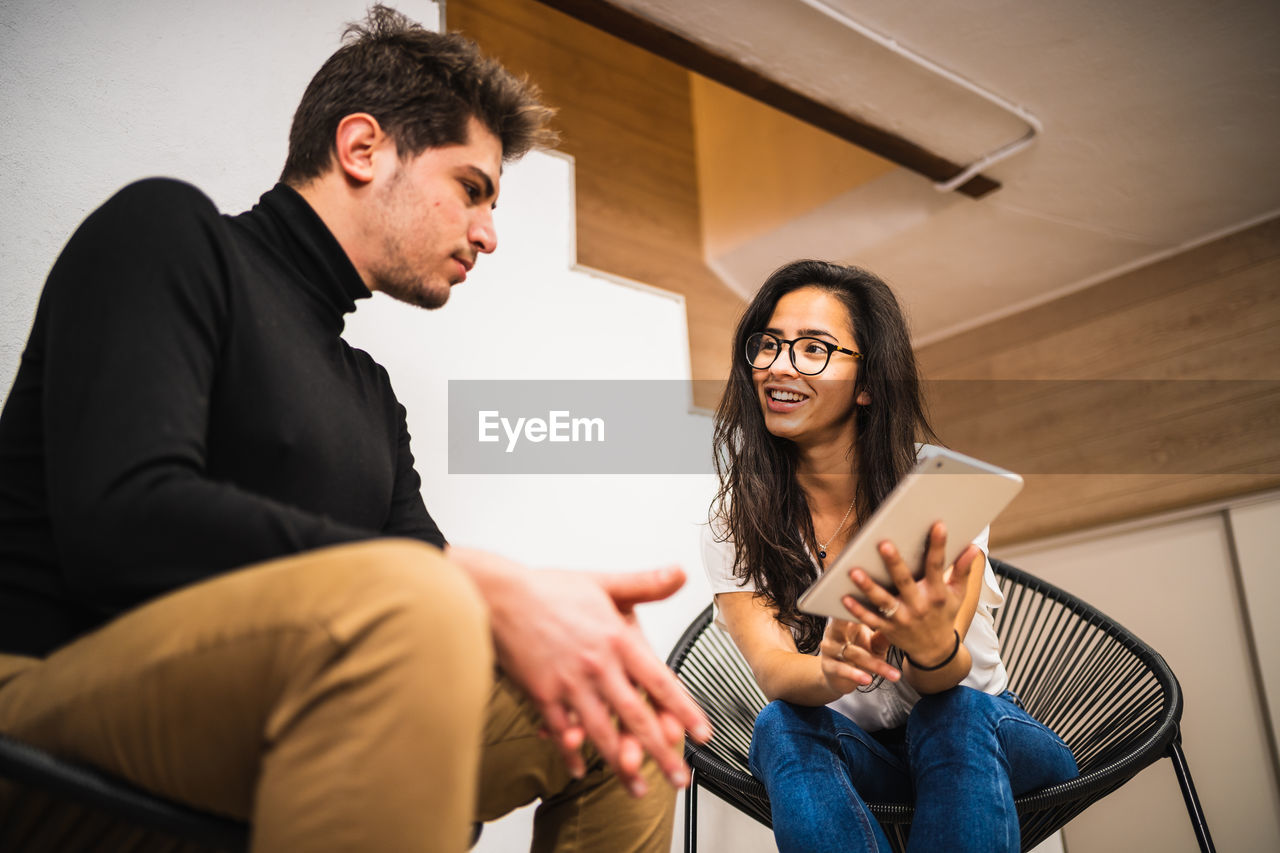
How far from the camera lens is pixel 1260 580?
267 centimetres

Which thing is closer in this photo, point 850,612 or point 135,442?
point 135,442

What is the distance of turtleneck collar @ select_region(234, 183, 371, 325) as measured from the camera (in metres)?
1.19

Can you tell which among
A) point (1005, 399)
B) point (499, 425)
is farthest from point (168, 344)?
point (1005, 399)

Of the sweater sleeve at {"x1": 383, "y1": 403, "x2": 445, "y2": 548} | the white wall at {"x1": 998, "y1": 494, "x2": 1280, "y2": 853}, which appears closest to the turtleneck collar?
the sweater sleeve at {"x1": 383, "y1": 403, "x2": 445, "y2": 548}

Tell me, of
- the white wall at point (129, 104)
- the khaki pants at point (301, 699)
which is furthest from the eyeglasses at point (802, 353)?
the khaki pants at point (301, 699)

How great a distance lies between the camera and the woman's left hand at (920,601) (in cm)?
115

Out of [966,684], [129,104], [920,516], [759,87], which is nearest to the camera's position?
[920,516]

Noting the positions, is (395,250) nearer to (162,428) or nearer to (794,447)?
(162,428)

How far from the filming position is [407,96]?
49.9 inches

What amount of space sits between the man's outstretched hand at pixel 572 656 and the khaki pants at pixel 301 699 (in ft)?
0.21

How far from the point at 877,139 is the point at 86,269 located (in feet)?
7.31

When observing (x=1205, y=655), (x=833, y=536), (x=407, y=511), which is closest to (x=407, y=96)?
(x=407, y=511)

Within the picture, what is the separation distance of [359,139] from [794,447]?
38.5 inches

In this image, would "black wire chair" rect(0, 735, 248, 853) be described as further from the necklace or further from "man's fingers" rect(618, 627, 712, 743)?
the necklace
